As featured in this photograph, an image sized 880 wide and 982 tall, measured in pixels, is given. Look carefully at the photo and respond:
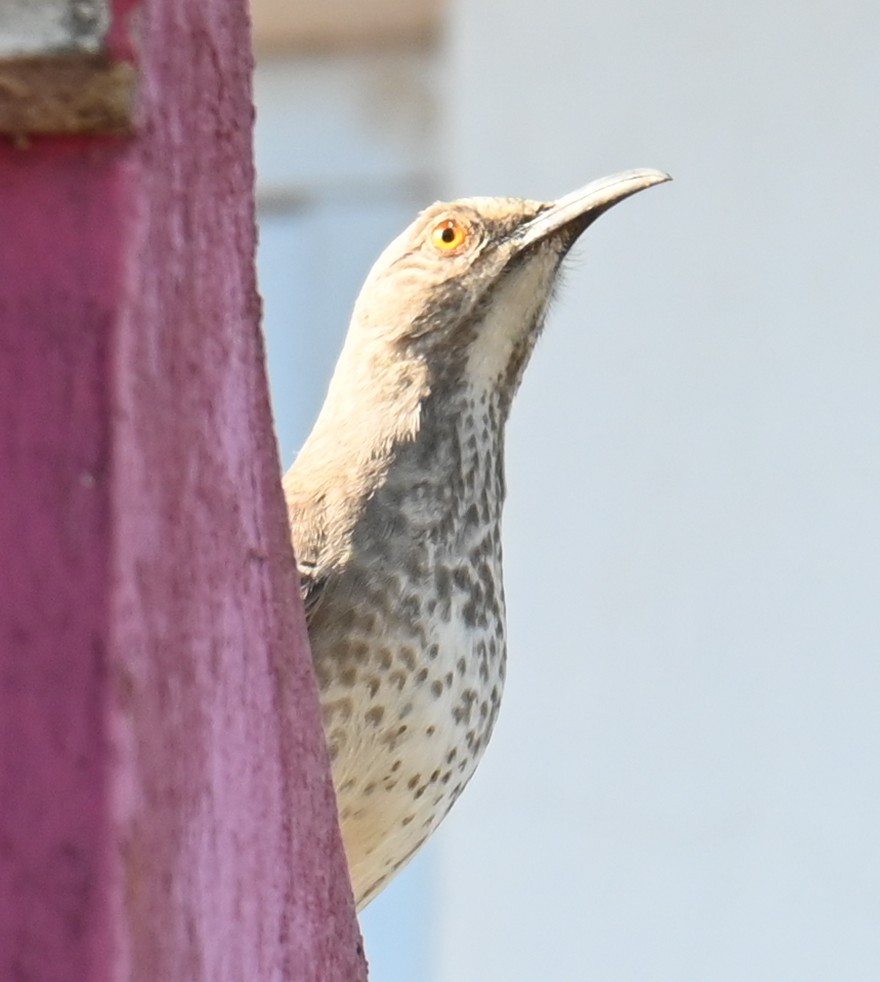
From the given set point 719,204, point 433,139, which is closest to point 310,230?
point 433,139

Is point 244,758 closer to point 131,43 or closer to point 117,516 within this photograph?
point 117,516

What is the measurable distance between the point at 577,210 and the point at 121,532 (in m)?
1.49

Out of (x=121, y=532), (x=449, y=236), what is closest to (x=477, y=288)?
(x=449, y=236)

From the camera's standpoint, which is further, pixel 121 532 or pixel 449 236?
pixel 449 236

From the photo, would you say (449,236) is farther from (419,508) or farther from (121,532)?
(121,532)

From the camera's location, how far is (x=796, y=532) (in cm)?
429

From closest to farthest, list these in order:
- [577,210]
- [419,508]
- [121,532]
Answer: [121,532]
[419,508]
[577,210]

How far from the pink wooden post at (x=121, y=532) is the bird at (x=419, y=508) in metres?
0.83

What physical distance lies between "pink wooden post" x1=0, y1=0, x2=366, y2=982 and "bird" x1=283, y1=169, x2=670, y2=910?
833mm

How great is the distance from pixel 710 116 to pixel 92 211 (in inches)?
135

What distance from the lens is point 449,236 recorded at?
103 inches

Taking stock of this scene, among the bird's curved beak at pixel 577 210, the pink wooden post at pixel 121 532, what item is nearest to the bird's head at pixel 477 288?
the bird's curved beak at pixel 577 210

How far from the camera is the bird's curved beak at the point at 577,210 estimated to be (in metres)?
2.44

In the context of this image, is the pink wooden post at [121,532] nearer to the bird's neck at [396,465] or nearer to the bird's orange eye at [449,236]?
the bird's neck at [396,465]
